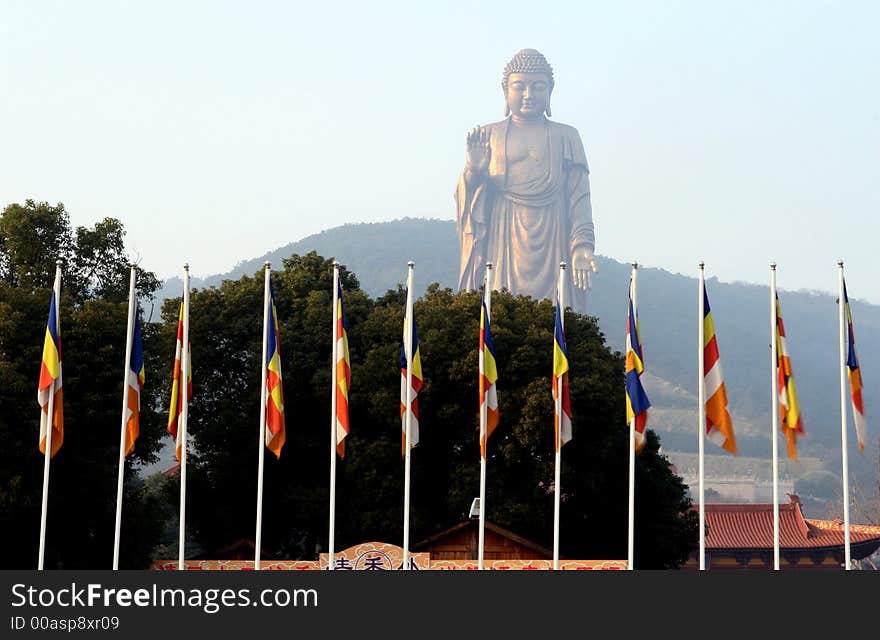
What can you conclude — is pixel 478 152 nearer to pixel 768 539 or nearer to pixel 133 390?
pixel 768 539

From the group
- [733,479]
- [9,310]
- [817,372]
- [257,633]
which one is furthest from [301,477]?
[817,372]

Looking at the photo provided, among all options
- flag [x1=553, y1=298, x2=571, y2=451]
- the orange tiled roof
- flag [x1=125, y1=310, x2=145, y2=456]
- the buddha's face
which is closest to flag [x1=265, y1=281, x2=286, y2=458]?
flag [x1=125, y1=310, x2=145, y2=456]

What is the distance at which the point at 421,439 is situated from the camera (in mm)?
39250

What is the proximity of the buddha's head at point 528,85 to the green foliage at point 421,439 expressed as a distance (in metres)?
44.7

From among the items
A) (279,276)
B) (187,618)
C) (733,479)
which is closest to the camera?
(187,618)

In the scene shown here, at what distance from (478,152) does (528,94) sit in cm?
464

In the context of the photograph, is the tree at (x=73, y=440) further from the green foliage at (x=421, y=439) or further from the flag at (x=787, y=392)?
the flag at (x=787, y=392)

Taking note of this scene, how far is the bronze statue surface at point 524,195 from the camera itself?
83.0 metres

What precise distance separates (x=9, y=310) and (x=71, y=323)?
155 cm

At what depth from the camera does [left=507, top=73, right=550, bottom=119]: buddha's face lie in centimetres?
8462

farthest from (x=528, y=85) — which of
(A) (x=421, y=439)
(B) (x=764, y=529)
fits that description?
(A) (x=421, y=439)

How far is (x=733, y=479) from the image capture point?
138750 mm

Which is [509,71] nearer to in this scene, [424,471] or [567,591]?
[424,471]

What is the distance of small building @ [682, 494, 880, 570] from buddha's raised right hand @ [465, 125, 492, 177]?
1233 inches
